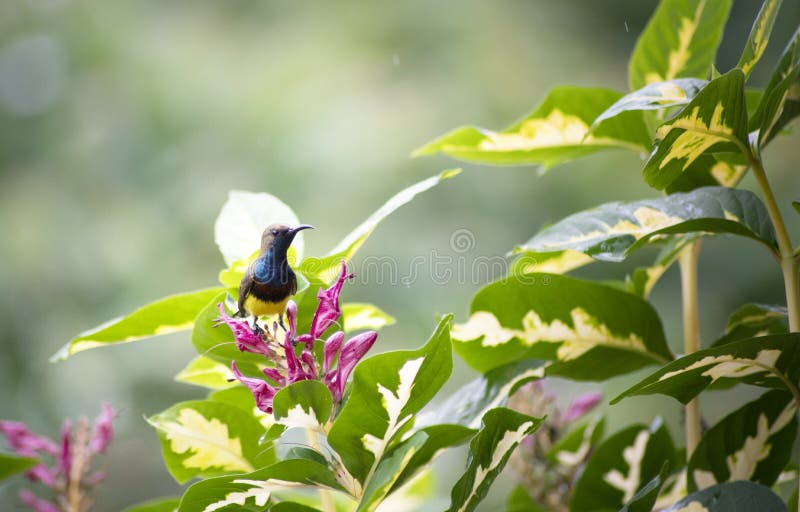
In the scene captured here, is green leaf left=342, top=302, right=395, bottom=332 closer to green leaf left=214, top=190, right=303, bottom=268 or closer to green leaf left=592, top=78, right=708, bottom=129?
green leaf left=214, top=190, right=303, bottom=268

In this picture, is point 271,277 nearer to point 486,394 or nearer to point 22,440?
point 486,394

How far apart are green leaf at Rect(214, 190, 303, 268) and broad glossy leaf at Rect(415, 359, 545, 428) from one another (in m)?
0.16

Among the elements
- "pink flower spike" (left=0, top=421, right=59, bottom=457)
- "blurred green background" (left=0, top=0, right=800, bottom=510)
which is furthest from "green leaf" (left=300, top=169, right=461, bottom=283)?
"blurred green background" (left=0, top=0, right=800, bottom=510)

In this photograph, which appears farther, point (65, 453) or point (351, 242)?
point (65, 453)

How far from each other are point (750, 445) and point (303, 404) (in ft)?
1.16

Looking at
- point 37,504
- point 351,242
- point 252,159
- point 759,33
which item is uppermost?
point 252,159

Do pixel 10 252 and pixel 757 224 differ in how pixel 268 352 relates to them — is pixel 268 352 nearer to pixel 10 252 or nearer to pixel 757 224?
pixel 757 224

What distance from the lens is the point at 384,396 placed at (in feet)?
1.47

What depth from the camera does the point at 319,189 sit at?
2.71 m

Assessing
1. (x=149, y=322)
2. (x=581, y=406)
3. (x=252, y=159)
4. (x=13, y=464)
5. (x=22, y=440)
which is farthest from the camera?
(x=252, y=159)

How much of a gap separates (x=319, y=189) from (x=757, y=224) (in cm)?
227

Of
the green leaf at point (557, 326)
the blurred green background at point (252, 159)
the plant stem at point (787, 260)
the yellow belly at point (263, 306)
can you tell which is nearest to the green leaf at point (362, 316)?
the green leaf at point (557, 326)

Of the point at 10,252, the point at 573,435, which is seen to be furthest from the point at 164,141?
the point at 573,435

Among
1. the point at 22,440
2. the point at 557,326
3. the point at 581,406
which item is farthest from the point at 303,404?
the point at 581,406
